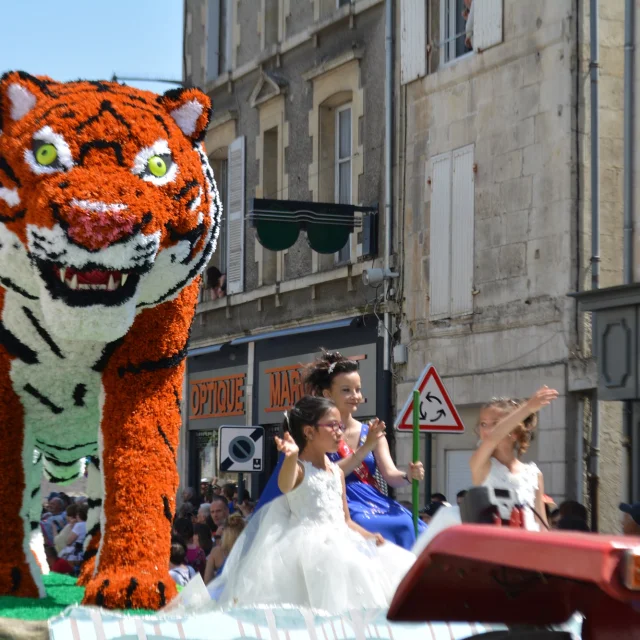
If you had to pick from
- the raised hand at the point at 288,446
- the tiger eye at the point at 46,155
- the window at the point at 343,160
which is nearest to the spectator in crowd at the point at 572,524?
the raised hand at the point at 288,446

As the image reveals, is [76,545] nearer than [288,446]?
No

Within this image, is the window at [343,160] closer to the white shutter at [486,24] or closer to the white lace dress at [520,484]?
the white shutter at [486,24]

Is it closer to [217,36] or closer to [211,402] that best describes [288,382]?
[211,402]

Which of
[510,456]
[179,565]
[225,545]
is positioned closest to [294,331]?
[225,545]

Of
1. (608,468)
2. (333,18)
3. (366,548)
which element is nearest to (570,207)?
(608,468)

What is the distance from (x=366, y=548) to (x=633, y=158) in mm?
8939

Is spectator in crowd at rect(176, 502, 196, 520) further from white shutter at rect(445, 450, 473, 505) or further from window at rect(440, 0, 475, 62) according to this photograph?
window at rect(440, 0, 475, 62)

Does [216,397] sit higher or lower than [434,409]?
lower

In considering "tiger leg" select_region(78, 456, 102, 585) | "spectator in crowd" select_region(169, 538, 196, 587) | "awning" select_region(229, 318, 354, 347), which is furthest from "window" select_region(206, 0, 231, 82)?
"tiger leg" select_region(78, 456, 102, 585)

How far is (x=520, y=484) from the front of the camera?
586 centimetres

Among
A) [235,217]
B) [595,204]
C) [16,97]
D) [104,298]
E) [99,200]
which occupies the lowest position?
[104,298]

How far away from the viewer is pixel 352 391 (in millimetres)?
6445

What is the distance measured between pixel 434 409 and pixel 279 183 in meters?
9.86

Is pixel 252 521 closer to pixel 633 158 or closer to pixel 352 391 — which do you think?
pixel 352 391
